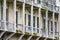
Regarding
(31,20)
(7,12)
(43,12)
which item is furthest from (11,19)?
(43,12)

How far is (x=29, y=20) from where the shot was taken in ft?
145

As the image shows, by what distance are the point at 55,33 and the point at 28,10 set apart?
6972 mm

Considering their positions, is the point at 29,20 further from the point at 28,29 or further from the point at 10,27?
the point at 10,27

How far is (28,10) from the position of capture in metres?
44.0

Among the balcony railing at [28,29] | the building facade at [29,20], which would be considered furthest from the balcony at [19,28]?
the balcony railing at [28,29]

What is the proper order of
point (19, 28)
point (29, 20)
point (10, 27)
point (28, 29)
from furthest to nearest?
point (29, 20) < point (28, 29) < point (19, 28) < point (10, 27)

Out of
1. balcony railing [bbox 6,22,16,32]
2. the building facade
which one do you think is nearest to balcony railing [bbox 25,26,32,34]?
the building facade

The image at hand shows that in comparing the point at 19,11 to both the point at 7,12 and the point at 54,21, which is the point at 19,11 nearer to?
the point at 7,12

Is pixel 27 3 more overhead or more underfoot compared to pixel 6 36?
more overhead

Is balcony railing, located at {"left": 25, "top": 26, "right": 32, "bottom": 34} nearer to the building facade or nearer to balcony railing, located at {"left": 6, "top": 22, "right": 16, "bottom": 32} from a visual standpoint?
the building facade

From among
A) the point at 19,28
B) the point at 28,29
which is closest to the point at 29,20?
the point at 28,29

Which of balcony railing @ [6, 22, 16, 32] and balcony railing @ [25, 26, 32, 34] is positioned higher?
balcony railing @ [6, 22, 16, 32]

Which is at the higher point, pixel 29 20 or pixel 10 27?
pixel 29 20

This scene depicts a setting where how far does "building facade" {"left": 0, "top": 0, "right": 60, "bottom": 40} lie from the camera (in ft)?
126
